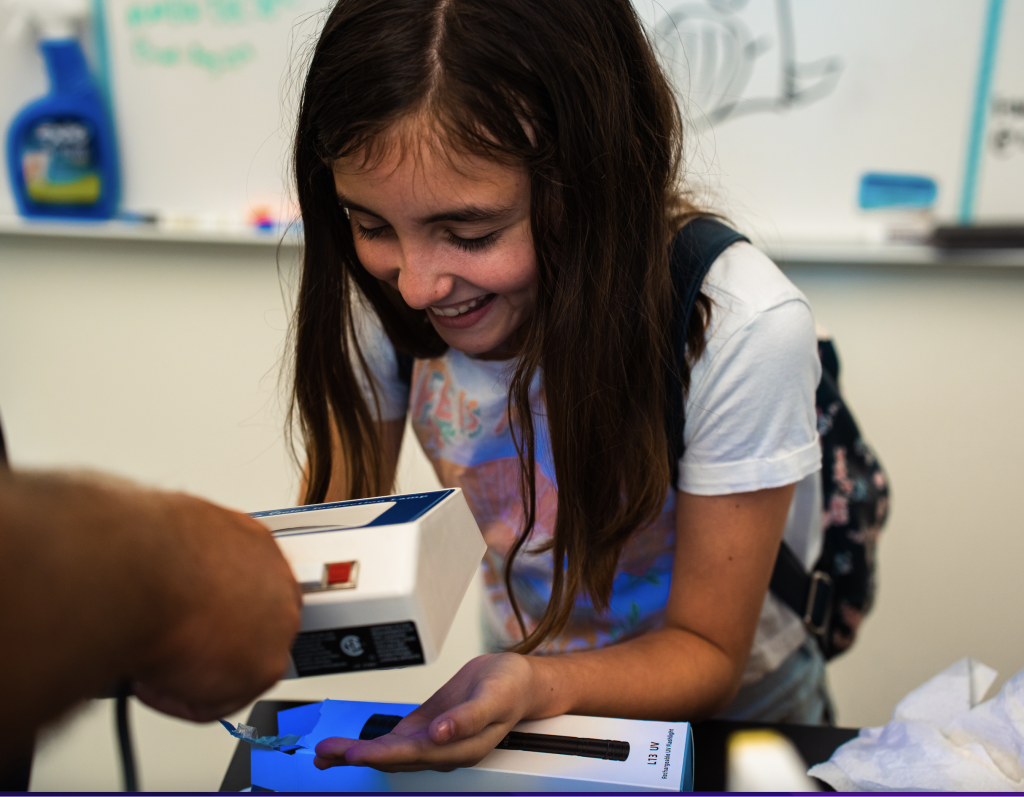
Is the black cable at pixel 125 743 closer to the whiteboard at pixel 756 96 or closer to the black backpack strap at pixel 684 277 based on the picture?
the black backpack strap at pixel 684 277

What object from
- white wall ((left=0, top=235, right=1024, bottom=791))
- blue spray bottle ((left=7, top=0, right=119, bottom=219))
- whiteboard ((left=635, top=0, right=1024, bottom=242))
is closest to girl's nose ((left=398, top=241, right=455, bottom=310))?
whiteboard ((left=635, top=0, right=1024, bottom=242))

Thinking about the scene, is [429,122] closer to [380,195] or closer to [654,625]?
[380,195]

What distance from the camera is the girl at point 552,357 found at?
52 centimetres

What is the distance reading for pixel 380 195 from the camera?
53 cm

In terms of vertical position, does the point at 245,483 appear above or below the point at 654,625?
below

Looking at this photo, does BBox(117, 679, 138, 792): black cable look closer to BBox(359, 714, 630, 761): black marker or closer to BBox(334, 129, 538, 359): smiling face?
BBox(359, 714, 630, 761): black marker

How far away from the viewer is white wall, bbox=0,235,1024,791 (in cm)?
128

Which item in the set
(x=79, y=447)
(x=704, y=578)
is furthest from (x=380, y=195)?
(x=79, y=447)

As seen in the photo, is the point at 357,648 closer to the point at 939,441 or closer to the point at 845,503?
the point at 845,503

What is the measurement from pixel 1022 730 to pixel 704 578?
0.75 feet

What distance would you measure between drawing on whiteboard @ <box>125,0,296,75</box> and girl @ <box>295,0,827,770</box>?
792 mm

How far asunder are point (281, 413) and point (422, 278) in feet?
2.44

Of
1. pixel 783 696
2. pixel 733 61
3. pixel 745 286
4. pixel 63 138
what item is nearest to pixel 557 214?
pixel 745 286

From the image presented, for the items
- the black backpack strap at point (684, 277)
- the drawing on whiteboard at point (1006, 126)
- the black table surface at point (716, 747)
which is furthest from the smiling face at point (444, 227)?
the drawing on whiteboard at point (1006, 126)
